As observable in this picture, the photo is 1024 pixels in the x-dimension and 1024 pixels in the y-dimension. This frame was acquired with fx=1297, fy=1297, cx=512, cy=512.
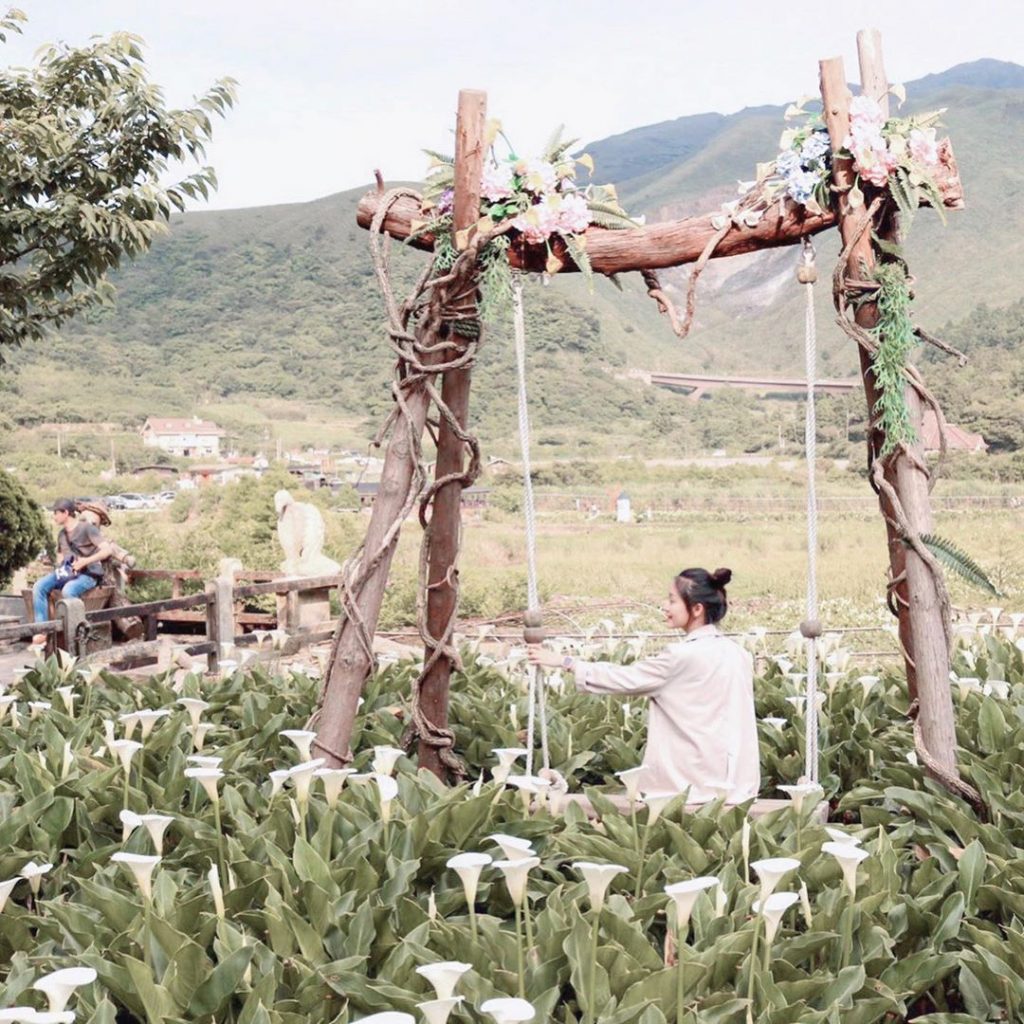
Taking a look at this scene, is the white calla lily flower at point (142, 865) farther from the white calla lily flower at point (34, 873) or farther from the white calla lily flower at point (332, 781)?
the white calla lily flower at point (332, 781)

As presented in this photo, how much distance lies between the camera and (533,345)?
41969 mm

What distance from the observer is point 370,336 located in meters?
49.8

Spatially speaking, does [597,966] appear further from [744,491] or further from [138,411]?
[138,411]

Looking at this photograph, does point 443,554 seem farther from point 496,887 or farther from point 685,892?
point 685,892

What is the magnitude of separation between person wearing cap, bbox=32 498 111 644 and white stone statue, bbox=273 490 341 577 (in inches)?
132

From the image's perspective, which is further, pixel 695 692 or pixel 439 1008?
pixel 695 692

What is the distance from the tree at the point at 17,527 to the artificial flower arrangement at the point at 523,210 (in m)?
9.50

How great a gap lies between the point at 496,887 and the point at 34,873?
101 centimetres

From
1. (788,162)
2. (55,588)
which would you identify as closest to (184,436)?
(55,588)

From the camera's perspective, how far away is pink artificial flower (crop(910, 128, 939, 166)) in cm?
374

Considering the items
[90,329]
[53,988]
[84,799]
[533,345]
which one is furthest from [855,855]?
[90,329]

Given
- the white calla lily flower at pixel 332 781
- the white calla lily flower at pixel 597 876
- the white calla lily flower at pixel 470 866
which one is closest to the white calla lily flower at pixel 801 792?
the white calla lily flower at pixel 597 876

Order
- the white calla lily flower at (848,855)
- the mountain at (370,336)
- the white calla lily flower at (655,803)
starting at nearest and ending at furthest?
the white calla lily flower at (848,855) → the white calla lily flower at (655,803) → the mountain at (370,336)

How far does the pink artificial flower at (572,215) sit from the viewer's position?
4.02 meters
